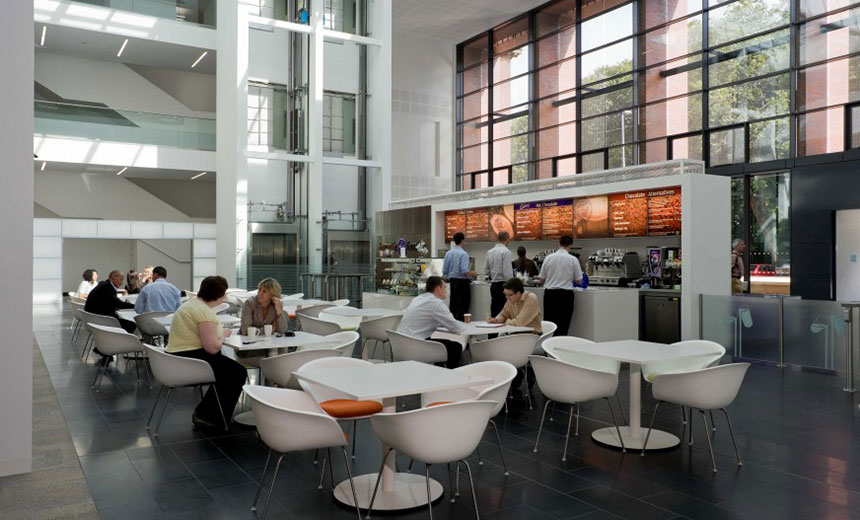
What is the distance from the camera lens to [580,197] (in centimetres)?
1098

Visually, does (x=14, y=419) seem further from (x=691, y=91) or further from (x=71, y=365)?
(x=691, y=91)

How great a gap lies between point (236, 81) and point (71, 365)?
9.12 meters

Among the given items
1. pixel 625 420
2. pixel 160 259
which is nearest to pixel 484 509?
pixel 625 420

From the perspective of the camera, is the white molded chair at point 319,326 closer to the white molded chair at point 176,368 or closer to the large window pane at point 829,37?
the white molded chair at point 176,368

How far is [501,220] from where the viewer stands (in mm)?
12516

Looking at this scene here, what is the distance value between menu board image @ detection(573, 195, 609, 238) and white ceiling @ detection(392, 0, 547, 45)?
32.1 feet

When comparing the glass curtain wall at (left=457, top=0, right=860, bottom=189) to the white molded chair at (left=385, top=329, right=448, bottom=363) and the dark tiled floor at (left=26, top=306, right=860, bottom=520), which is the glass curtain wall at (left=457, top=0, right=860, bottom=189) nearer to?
the dark tiled floor at (left=26, top=306, right=860, bottom=520)

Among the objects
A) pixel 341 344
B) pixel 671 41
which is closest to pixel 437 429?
pixel 341 344

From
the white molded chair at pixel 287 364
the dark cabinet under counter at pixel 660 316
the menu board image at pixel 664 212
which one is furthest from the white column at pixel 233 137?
the white molded chair at pixel 287 364

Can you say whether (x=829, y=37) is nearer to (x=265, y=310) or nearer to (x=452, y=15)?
(x=452, y=15)

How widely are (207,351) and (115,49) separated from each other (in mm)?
15083

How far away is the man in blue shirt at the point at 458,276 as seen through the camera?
34.8 ft

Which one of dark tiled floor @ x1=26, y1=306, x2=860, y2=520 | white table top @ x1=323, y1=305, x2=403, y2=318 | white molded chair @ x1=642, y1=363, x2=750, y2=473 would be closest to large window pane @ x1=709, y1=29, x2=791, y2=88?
dark tiled floor @ x1=26, y1=306, x2=860, y2=520

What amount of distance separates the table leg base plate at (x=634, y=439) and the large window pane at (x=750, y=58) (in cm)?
1099
